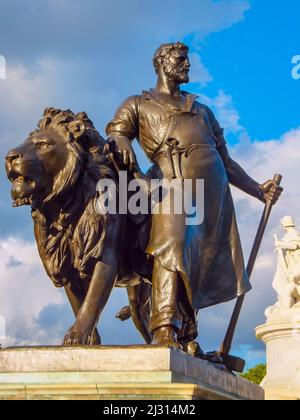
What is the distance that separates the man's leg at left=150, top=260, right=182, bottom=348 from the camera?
7699mm

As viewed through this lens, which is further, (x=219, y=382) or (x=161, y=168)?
(x=161, y=168)

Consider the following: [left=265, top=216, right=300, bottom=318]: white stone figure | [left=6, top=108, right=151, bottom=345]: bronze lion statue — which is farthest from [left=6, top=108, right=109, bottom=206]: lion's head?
[left=265, top=216, right=300, bottom=318]: white stone figure

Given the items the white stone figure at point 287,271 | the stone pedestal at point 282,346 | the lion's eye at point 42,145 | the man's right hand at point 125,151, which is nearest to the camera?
the lion's eye at point 42,145

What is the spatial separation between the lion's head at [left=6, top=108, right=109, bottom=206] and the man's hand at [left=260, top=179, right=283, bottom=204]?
208cm

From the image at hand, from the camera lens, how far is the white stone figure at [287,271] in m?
26.3

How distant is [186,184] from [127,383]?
2.02 metres

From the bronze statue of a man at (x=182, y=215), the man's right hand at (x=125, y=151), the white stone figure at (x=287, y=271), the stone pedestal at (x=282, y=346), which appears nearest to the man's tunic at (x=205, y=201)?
the bronze statue of a man at (x=182, y=215)

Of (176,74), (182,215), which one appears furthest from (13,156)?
(176,74)

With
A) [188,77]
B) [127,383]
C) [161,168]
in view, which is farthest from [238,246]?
[127,383]

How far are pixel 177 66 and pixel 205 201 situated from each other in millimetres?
1288

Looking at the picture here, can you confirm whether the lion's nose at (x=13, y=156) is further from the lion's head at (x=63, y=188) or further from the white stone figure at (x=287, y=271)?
the white stone figure at (x=287, y=271)

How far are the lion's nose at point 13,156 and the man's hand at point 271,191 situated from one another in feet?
8.75
